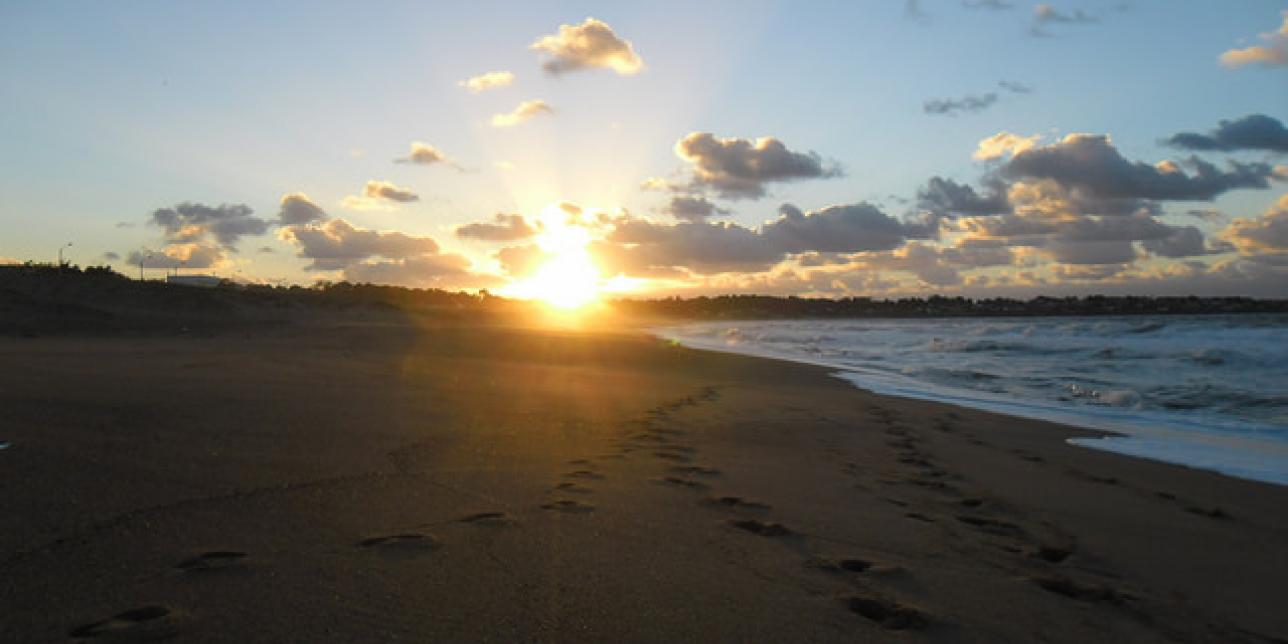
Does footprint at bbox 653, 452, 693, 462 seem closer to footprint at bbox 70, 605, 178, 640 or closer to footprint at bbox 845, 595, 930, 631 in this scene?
footprint at bbox 845, 595, 930, 631

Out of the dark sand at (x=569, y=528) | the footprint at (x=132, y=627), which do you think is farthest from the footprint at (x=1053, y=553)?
the footprint at (x=132, y=627)

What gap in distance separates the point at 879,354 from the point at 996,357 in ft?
11.3

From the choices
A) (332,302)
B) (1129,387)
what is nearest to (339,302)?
(332,302)

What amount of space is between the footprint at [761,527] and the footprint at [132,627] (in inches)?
106

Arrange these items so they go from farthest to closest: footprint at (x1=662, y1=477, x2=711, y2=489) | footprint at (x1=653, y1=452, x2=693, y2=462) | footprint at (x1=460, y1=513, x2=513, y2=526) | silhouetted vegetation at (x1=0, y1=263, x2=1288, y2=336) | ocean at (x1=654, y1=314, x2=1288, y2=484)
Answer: silhouetted vegetation at (x1=0, y1=263, x2=1288, y2=336) → ocean at (x1=654, y1=314, x2=1288, y2=484) → footprint at (x1=653, y1=452, x2=693, y2=462) → footprint at (x1=662, y1=477, x2=711, y2=489) → footprint at (x1=460, y1=513, x2=513, y2=526)

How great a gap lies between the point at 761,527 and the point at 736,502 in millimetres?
540

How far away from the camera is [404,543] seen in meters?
3.43

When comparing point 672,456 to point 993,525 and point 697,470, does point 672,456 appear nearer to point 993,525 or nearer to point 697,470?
point 697,470

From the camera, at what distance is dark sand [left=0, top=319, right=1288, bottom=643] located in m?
2.78

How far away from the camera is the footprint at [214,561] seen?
2984 millimetres

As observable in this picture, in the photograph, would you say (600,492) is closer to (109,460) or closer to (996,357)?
(109,460)

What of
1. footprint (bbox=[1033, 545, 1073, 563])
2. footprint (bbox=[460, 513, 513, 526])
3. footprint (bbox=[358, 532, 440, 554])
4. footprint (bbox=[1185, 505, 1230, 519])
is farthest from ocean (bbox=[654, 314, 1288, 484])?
footprint (bbox=[358, 532, 440, 554])

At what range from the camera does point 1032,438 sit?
27.1 ft

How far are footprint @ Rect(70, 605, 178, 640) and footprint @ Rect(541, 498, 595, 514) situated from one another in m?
2.01
